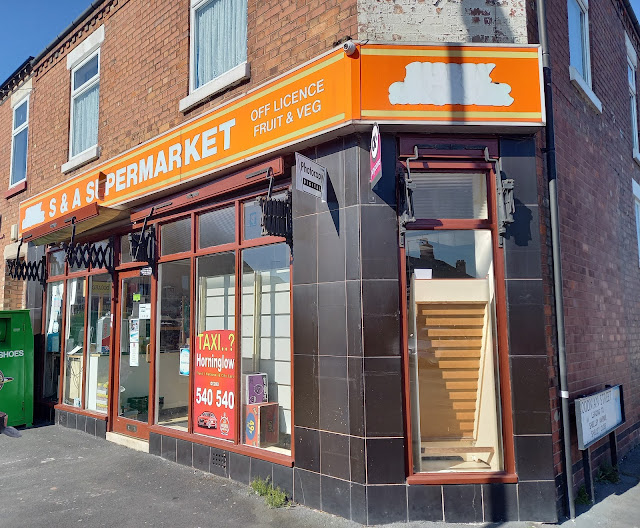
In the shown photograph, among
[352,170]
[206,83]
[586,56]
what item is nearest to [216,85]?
[206,83]

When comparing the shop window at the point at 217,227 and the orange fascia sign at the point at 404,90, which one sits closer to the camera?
the orange fascia sign at the point at 404,90

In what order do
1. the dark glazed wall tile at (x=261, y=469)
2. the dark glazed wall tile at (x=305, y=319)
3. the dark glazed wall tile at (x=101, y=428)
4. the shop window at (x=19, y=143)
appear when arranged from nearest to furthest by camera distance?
the dark glazed wall tile at (x=305, y=319) → the dark glazed wall tile at (x=261, y=469) → the dark glazed wall tile at (x=101, y=428) → the shop window at (x=19, y=143)

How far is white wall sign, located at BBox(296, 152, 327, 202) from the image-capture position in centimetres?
470

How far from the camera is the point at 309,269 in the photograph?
529cm

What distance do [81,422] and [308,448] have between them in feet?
16.2

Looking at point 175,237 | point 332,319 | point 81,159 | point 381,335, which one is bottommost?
point 381,335

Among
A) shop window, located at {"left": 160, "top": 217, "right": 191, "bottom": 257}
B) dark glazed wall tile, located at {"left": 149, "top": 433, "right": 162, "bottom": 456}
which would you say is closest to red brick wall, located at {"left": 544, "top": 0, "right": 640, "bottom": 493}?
shop window, located at {"left": 160, "top": 217, "right": 191, "bottom": 257}

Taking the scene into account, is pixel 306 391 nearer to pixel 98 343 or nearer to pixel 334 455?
pixel 334 455

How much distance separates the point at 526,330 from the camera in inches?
190

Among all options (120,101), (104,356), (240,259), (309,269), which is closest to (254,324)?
(240,259)

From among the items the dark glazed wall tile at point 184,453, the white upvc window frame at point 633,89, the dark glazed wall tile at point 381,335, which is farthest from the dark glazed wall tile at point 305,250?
the white upvc window frame at point 633,89

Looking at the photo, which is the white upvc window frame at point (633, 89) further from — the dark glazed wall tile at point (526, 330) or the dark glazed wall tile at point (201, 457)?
the dark glazed wall tile at point (201, 457)

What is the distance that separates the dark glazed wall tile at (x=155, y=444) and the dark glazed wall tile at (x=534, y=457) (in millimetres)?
4346

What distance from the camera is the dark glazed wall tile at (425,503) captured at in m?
4.61
